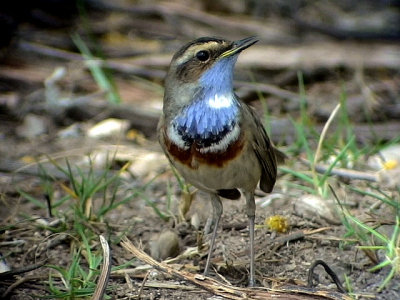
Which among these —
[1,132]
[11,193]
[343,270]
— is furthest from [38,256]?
[1,132]

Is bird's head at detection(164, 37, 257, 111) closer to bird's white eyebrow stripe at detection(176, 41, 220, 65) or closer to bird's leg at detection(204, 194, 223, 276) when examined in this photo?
bird's white eyebrow stripe at detection(176, 41, 220, 65)

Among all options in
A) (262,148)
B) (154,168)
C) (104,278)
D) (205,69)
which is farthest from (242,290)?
(154,168)

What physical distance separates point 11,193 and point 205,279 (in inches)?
82.6

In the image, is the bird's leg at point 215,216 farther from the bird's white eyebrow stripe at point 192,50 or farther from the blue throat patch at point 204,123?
the bird's white eyebrow stripe at point 192,50

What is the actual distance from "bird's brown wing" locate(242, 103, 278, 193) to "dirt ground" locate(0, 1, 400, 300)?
0.41 m

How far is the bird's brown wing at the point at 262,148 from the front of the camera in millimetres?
4523

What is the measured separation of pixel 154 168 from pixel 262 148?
1767 mm

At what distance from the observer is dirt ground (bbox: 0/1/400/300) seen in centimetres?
467

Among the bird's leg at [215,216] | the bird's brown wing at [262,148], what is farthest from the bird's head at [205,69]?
the bird's leg at [215,216]

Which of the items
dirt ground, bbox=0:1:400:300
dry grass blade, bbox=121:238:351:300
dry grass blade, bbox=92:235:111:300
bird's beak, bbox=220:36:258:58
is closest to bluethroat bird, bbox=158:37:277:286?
bird's beak, bbox=220:36:258:58

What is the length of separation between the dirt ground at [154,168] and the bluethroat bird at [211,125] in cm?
44

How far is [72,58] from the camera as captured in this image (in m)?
7.88

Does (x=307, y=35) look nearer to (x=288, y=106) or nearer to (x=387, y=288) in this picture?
(x=288, y=106)

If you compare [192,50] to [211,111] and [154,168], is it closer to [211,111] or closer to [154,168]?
[211,111]
